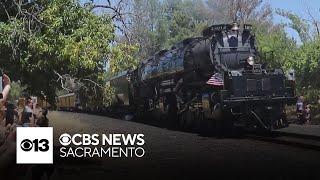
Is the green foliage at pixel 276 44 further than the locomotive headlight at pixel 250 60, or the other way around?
the locomotive headlight at pixel 250 60

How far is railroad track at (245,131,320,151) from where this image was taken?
194 inches

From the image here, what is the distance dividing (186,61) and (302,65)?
1.29 metres

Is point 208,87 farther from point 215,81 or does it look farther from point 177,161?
point 177,161

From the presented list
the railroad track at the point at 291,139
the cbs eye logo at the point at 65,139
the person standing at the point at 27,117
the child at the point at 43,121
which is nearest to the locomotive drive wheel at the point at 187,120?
the railroad track at the point at 291,139

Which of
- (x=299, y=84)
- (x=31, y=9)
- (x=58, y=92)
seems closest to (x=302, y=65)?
(x=299, y=84)

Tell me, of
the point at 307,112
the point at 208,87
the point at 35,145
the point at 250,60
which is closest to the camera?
the point at 35,145

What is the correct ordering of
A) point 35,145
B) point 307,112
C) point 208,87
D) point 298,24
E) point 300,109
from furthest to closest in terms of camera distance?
1. point 208,87
2. point 307,112
3. point 300,109
4. point 298,24
5. point 35,145

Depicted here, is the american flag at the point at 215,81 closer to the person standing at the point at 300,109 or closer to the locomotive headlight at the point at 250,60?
the locomotive headlight at the point at 250,60

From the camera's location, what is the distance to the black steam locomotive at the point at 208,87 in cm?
523

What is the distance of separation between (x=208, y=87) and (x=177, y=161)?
1.29 metres

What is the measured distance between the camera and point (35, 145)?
4.36 m

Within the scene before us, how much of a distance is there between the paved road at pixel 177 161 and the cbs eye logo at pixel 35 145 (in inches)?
5.0

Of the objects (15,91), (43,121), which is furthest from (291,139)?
(15,91)

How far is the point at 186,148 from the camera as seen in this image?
467 centimetres
